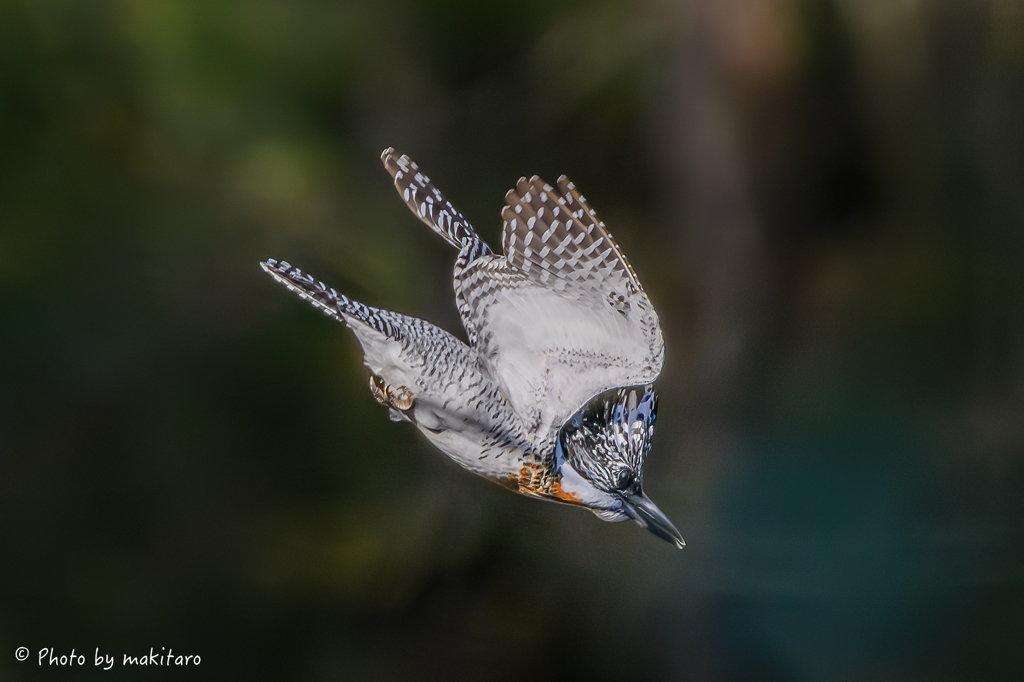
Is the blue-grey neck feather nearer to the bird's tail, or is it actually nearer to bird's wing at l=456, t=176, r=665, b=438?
bird's wing at l=456, t=176, r=665, b=438

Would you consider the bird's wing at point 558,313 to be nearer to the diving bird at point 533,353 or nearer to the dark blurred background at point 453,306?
the diving bird at point 533,353

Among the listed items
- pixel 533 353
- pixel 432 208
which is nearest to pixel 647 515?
pixel 533 353

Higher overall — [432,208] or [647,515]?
[432,208]

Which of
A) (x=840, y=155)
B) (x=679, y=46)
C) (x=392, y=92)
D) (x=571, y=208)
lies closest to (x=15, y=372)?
(x=392, y=92)

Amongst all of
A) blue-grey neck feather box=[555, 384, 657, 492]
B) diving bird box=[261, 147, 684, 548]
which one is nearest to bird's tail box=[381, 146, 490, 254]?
diving bird box=[261, 147, 684, 548]

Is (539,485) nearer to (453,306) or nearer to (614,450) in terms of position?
(614,450)

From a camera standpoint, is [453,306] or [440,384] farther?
[453,306]
